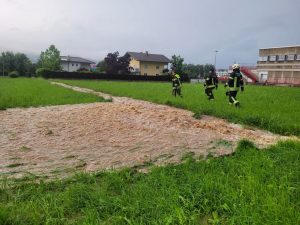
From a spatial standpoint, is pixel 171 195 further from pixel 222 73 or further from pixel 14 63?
pixel 14 63

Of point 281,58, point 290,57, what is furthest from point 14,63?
point 290,57

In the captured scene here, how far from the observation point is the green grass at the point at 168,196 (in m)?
3.97

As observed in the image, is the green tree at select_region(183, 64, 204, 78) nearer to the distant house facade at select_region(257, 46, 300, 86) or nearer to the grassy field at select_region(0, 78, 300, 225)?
the distant house facade at select_region(257, 46, 300, 86)

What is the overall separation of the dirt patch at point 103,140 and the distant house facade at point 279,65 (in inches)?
2290

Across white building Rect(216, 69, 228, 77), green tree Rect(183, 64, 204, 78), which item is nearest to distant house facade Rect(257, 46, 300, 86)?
white building Rect(216, 69, 228, 77)

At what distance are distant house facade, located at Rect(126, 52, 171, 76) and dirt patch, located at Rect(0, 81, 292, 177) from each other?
7270 centimetres

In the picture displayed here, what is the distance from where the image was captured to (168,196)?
→ 180 inches

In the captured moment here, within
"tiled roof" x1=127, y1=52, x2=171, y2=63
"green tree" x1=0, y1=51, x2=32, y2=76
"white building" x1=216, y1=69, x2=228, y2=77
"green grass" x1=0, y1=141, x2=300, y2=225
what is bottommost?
"green grass" x1=0, y1=141, x2=300, y2=225

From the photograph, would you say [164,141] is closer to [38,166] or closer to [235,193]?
[38,166]

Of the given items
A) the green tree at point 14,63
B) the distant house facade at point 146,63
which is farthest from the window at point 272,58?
the green tree at point 14,63

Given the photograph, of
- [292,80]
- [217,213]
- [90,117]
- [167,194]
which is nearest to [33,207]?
[167,194]

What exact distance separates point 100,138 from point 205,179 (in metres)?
4.42

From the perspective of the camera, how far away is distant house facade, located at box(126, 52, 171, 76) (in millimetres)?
84569

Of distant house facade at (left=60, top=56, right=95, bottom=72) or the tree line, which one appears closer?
the tree line
